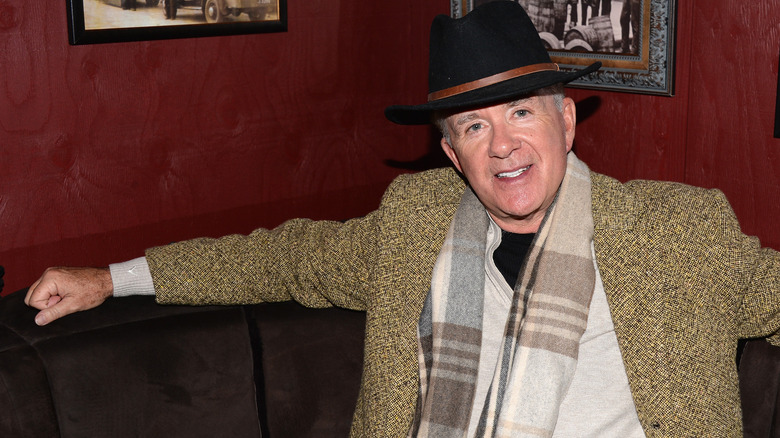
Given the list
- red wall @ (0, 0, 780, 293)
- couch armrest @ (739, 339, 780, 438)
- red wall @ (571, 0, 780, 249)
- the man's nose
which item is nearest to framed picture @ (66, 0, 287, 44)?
red wall @ (0, 0, 780, 293)

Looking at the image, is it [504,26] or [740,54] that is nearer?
[504,26]

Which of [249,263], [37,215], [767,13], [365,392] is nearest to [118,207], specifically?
[37,215]

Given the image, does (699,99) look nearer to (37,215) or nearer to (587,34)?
(587,34)

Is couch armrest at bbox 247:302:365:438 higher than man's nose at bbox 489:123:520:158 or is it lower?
lower

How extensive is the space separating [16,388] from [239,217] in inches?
52.7

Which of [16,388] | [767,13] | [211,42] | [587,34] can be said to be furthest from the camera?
[211,42]

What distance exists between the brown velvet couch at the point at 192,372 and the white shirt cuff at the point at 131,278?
2 centimetres

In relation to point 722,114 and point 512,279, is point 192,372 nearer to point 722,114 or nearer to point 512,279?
point 512,279

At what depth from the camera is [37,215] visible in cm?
242

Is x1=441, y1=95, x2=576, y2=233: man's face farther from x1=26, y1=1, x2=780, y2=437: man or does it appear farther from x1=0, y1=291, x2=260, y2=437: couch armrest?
x1=0, y1=291, x2=260, y2=437: couch armrest

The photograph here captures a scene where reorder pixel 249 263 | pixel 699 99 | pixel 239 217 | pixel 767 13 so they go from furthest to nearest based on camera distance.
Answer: pixel 239 217, pixel 699 99, pixel 767 13, pixel 249 263

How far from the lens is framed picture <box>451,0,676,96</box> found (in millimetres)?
2320

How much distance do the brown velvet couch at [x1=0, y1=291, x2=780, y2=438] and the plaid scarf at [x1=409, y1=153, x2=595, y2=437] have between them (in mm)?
259

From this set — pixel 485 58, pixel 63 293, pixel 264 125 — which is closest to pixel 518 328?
pixel 485 58
